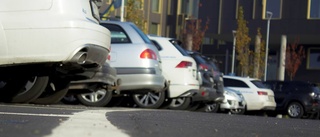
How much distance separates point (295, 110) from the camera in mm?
25562

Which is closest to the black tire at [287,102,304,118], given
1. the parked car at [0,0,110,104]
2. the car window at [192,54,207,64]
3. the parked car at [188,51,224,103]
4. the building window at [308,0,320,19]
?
the parked car at [188,51,224,103]

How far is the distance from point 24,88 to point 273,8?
36554 mm

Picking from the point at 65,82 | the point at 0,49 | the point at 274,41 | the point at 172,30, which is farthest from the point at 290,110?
the point at 172,30

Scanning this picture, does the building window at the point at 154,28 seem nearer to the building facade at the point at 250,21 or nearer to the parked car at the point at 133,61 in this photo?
the building facade at the point at 250,21

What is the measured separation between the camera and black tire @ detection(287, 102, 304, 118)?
25.3 metres

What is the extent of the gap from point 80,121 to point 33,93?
3680 millimetres

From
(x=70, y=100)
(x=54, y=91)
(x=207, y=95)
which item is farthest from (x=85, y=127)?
(x=207, y=95)

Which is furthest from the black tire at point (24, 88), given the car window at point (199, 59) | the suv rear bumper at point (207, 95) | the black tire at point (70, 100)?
the car window at point (199, 59)

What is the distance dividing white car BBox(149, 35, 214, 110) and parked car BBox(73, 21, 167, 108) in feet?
4.22

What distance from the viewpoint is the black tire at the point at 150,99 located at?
48.6ft

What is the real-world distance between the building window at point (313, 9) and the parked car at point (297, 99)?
61.9ft

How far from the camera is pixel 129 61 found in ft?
43.1

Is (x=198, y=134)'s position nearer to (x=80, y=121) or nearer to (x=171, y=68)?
(x=80, y=121)

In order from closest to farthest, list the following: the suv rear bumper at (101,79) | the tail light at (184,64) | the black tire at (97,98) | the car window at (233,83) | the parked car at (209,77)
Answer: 1. the suv rear bumper at (101,79)
2. the black tire at (97,98)
3. the tail light at (184,64)
4. the parked car at (209,77)
5. the car window at (233,83)
